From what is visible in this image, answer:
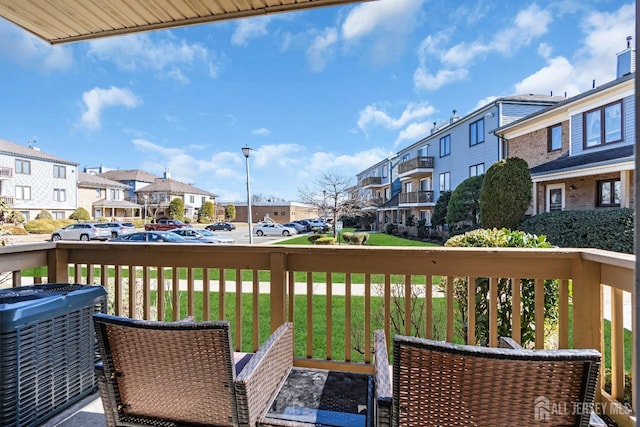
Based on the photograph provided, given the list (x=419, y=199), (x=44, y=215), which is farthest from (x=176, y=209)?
(x=419, y=199)

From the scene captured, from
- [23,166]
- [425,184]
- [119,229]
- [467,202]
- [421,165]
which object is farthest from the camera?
[23,166]

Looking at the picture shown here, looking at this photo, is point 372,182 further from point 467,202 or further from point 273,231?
point 467,202

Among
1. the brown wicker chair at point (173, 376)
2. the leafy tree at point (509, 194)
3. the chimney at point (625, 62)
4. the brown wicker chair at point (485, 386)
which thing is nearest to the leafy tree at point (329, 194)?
the leafy tree at point (509, 194)

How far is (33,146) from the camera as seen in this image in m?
25.5

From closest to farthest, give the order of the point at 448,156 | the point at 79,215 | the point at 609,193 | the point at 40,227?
1. the point at 609,193
2. the point at 448,156
3. the point at 40,227
4. the point at 79,215

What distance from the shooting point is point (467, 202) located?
14.3m

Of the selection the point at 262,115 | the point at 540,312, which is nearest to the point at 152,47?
the point at 262,115

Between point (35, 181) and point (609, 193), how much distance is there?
32.8 meters

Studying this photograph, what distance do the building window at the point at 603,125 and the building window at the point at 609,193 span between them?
1236 mm

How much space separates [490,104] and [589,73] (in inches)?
150

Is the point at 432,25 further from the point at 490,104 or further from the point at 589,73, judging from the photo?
the point at 490,104

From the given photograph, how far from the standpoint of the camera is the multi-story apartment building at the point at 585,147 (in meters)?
9.21

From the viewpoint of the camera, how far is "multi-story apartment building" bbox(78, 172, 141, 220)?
101 feet

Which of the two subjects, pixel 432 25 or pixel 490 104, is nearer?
pixel 432 25
